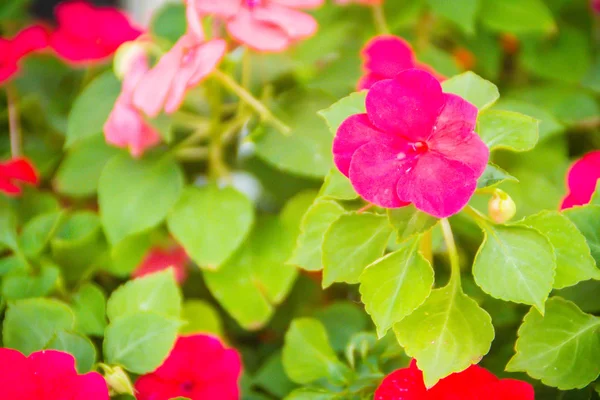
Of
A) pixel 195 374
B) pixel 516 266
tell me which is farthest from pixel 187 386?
pixel 516 266

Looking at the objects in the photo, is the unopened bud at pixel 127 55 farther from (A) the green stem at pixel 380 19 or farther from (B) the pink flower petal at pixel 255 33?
(A) the green stem at pixel 380 19

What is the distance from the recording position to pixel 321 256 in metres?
0.60

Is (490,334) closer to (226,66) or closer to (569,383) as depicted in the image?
(569,383)

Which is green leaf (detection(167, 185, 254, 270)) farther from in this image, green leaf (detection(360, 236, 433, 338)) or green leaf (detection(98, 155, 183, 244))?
green leaf (detection(360, 236, 433, 338))

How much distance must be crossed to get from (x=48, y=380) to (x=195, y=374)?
0.50 ft

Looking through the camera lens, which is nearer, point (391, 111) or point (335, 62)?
point (391, 111)

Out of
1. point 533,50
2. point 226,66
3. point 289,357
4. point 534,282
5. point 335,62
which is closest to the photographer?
point 534,282

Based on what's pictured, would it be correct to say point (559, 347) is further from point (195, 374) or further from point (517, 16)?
point (517, 16)

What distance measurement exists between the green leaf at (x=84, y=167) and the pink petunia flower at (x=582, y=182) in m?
0.59

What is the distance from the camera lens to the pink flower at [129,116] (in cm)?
76

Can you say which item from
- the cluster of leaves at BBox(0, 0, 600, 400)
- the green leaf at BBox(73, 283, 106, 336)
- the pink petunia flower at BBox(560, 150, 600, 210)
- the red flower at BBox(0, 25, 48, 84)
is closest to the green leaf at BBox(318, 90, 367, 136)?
the cluster of leaves at BBox(0, 0, 600, 400)

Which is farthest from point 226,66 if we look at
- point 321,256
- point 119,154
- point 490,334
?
point 490,334

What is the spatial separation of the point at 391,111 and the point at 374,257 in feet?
0.44

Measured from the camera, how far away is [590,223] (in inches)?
23.2
